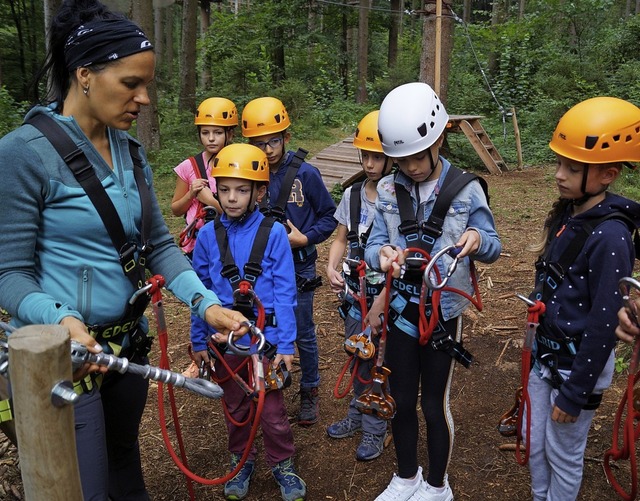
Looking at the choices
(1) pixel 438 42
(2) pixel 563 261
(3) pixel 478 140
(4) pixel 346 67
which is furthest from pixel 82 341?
(4) pixel 346 67

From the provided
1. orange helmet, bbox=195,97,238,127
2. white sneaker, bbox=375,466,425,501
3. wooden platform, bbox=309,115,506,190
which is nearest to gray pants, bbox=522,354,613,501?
white sneaker, bbox=375,466,425,501

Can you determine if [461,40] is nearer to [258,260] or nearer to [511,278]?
[511,278]

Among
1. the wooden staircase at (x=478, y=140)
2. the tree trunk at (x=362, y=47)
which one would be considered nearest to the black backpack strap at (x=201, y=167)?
the wooden staircase at (x=478, y=140)

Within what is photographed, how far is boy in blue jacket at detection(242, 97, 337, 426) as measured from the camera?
378 cm

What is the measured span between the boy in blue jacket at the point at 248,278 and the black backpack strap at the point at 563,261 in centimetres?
126

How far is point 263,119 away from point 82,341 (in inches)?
95.4

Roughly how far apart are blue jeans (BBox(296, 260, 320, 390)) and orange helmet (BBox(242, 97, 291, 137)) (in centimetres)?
95

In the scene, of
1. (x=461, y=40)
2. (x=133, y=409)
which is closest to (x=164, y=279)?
(x=133, y=409)

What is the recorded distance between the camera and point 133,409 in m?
2.42

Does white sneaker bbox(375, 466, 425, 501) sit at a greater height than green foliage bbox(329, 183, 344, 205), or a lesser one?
greater

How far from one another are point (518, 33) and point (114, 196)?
2092 centimetres

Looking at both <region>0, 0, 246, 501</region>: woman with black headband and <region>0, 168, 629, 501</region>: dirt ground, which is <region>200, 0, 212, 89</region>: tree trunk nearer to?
<region>0, 168, 629, 501</region>: dirt ground

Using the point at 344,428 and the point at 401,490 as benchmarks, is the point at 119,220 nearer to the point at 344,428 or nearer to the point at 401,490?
the point at 401,490

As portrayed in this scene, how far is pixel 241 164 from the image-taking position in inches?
125
